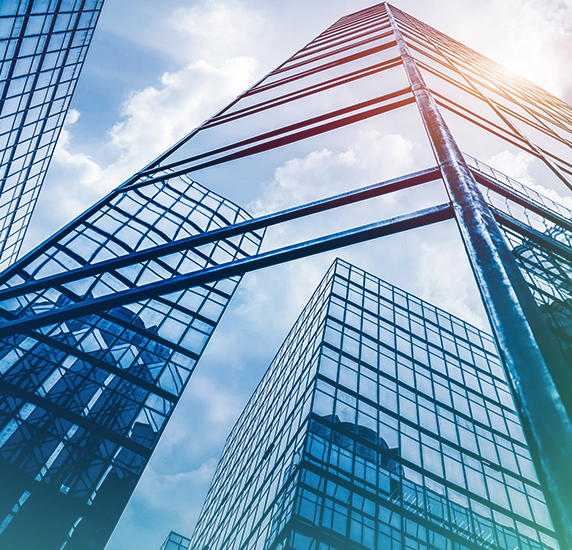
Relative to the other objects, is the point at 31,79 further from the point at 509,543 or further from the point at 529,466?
the point at 529,466

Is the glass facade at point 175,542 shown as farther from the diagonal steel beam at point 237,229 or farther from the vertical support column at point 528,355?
the vertical support column at point 528,355

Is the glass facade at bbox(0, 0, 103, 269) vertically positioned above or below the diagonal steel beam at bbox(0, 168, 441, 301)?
above

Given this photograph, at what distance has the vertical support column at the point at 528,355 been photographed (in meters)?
1.04

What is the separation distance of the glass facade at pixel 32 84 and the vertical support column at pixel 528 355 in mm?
20656

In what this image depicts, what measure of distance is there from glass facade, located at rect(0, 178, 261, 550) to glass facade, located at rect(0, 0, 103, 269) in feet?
25.3

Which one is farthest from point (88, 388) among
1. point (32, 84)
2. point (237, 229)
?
point (32, 84)

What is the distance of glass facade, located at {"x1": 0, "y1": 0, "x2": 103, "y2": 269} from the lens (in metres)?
18.1

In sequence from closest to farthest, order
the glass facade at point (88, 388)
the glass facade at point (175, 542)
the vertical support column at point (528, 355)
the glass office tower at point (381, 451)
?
the vertical support column at point (528, 355) → the glass facade at point (88, 388) → the glass office tower at point (381, 451) → the glass facade at point (175, 542)

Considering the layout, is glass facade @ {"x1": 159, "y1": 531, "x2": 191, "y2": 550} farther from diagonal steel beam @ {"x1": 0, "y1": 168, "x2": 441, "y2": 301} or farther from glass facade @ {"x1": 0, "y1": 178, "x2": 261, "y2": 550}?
diagonal steel beam @ {"x1": 0, "y1": 168, "x2": 441, "y2": 301}

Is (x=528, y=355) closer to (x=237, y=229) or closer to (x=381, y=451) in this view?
(x=237, y=229)

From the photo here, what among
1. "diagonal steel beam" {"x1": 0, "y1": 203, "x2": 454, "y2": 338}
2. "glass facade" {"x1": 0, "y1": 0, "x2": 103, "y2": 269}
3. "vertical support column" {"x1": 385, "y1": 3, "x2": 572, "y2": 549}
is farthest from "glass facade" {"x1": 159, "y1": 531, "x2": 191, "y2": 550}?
"vertical support column" {"x1": 385, "y1": 3, "x2": 572, "y2": 549}

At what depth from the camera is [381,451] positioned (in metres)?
19.5

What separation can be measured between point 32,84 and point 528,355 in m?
26.8

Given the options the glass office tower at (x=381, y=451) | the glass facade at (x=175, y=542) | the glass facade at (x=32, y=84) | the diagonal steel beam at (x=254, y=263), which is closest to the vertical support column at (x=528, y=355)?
the diagonal steel beam at (x=254, y=263)
